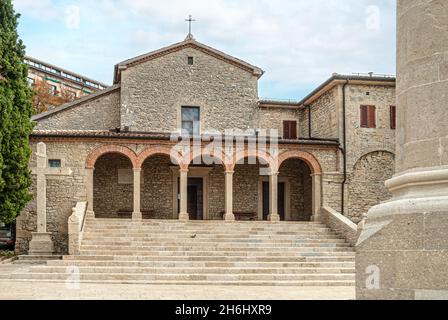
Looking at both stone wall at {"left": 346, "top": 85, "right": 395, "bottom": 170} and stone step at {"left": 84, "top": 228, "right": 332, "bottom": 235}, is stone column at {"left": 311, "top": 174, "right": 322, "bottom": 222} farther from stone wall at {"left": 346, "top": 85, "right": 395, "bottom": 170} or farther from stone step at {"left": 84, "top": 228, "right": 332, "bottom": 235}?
stone step at {"left": 84, "top": 228, "right": 332, "bottom": 235}

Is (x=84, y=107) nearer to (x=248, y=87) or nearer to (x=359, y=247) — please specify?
(x=248, y=87)

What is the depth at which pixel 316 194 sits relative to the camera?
24594mm

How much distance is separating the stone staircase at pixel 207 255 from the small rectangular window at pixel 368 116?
5.27 meters

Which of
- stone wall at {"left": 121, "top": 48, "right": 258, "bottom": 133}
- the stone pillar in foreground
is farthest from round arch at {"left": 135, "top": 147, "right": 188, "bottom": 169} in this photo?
the stone pillar in foreground

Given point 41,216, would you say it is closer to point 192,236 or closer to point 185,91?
point 192,236

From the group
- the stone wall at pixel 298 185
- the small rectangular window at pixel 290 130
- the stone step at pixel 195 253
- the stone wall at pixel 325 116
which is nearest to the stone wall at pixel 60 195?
the stone step at pixel 195 253

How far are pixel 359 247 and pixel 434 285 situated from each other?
2.33 feet

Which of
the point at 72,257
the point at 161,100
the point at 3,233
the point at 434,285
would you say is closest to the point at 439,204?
the point at 434,285

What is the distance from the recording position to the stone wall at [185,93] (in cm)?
2753

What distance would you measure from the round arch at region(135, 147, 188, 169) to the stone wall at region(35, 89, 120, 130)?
15.1 feet

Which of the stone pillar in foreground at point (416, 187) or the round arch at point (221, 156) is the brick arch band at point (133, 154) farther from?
the stone pillar in foreground at point (416, 187)

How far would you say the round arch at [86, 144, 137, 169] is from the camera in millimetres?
23172

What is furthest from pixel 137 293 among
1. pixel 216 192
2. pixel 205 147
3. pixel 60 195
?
pixel 216 192
